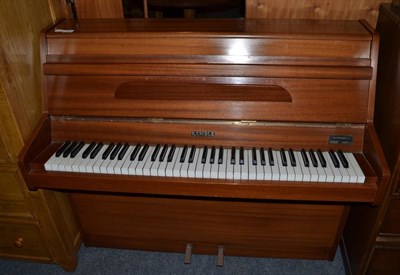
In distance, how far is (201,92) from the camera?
4.55 ft

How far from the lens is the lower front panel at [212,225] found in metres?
1.70

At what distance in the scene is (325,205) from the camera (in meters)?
1.63

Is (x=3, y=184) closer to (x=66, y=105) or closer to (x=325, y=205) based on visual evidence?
(x=66, y=105)

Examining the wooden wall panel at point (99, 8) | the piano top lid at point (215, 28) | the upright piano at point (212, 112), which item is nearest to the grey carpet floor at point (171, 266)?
the upright piano at point (212, 112)

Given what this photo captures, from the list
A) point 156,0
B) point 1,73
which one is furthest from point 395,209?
point 156,0

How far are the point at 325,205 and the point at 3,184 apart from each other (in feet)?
4.96

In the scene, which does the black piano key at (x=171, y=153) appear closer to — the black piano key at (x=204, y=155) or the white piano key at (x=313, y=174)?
the black piano key at (x=204, y=155)

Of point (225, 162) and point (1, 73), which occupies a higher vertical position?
point (1, 73)

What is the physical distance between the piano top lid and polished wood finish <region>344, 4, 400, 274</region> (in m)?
0.11

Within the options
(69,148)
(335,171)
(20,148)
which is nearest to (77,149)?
(69,148)

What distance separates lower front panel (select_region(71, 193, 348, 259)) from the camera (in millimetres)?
1699

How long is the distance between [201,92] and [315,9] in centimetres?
69

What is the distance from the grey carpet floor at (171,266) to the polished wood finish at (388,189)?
0.23 meters

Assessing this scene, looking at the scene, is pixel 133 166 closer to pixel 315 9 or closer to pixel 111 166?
pixel 111 166
